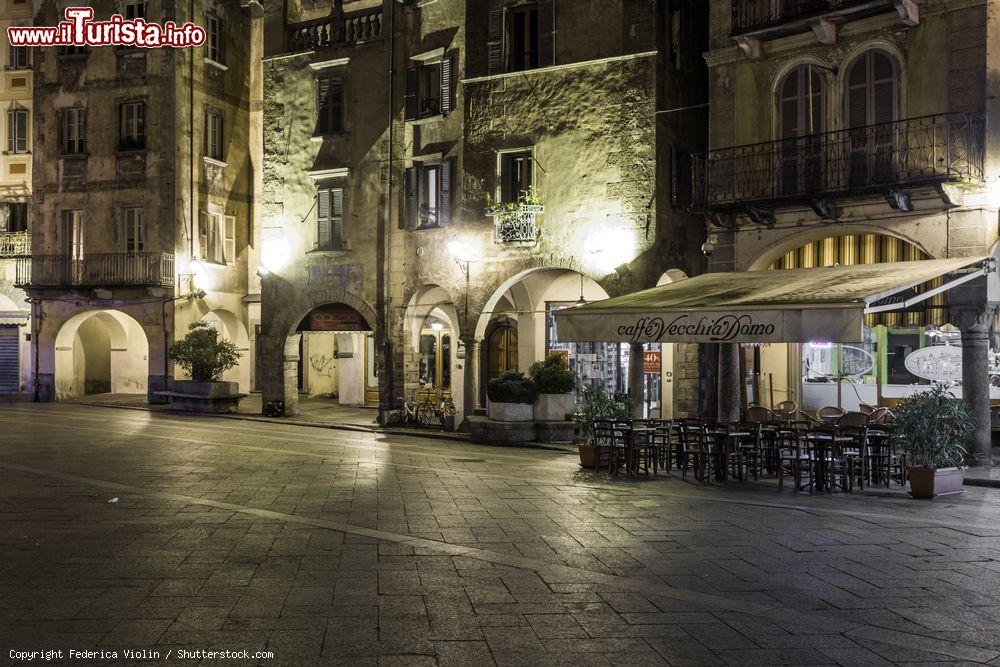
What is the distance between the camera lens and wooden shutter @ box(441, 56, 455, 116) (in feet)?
78.6

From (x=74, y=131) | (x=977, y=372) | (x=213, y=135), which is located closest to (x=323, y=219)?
(x=213, y=135)

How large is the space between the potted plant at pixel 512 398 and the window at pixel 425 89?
8151mm

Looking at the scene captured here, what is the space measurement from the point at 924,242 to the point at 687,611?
11323 mm

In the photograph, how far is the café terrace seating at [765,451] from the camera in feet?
43.3

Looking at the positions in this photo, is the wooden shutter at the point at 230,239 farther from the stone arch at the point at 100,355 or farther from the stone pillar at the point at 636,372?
the stone pillar at the point at 636,372

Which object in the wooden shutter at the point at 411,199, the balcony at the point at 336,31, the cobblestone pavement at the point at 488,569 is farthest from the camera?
the balcony at the point at 336,31

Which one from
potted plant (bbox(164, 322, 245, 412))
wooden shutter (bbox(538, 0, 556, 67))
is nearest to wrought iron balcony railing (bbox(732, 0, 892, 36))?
wooden shutter (bbox(538, 0, 556, 67))

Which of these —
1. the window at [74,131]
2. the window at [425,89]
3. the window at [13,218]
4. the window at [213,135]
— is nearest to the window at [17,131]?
the window at [13,218]

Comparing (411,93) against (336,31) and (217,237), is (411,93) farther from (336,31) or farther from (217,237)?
(217,237)

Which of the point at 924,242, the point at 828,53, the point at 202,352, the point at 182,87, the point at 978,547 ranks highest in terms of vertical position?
the point at 182,87

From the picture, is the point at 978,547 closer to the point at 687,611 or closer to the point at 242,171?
the point at 687,611

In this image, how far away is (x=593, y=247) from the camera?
840 inches

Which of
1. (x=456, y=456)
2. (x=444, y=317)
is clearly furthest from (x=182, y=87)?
(x=456, y=456)

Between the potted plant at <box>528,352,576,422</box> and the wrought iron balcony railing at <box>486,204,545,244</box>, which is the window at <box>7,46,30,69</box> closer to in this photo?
the wrought iron balcony railing at <box>486,204,545,244</box>
